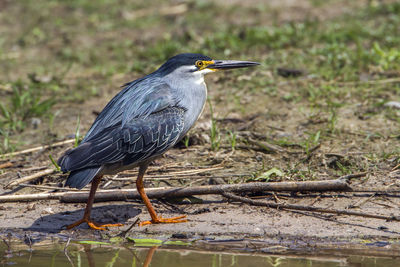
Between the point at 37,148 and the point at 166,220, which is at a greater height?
the point at 37,148

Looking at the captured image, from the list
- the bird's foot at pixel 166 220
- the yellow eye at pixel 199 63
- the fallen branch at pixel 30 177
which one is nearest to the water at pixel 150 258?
the bird's foot at pixel 166 220

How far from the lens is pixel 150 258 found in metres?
4.48

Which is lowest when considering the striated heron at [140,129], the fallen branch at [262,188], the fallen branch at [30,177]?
the fallen branch at [262,188]

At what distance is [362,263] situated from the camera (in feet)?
13.9

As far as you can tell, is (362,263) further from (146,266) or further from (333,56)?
(333,56)

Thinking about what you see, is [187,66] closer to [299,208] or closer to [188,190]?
[188,190]

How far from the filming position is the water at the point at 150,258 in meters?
4.28

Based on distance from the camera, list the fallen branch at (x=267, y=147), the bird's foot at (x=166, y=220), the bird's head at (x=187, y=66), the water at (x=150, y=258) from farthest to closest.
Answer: the fallen branch at (x=267, y=147)
the bird's head at (x=187, y=66)
the bird's foot at (x=166, y=220)
the water at (x=150, y=258)

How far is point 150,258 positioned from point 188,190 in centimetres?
101

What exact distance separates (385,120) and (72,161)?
370 centimetres

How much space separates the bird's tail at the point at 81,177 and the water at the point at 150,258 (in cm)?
51

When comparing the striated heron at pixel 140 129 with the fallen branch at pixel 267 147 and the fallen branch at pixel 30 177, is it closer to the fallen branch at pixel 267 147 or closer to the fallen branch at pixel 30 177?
the fallen branch at pixel 30 177

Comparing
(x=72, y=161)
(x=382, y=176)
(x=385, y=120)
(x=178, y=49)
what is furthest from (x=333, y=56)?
(x=72, y=161)

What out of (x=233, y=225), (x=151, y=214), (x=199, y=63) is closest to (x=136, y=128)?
(x=151, y=214)
